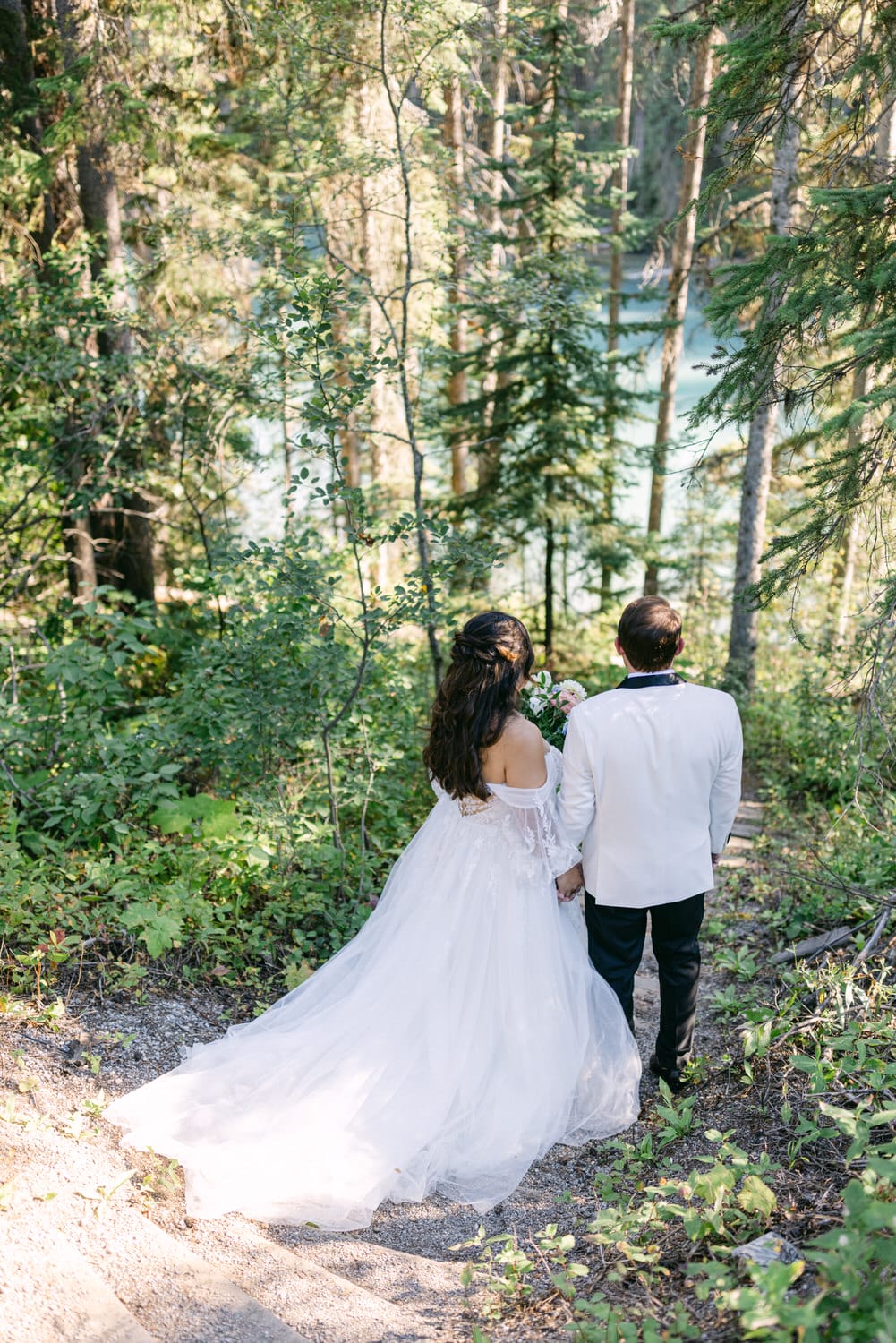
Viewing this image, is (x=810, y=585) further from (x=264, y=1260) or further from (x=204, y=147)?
(x=264, y=1260)

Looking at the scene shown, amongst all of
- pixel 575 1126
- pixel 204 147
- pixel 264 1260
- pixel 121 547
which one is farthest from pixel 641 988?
pixel 204 147

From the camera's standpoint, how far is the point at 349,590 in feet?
33.8

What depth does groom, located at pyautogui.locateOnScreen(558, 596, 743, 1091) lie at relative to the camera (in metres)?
3.17

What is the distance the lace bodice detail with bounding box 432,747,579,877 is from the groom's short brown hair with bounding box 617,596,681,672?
21.2 inches

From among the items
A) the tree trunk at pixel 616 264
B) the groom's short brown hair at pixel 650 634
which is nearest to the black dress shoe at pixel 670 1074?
the groom's short brown hair at pixel 650 634

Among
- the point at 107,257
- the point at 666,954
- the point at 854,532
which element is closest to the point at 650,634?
the point at 666,954

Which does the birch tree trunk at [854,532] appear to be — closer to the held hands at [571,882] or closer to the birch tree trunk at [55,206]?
the held hands at [571,882]

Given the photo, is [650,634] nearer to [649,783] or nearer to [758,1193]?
[649,783]

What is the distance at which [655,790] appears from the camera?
10.5ft

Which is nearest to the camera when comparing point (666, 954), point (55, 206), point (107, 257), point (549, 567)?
point (666, 954)

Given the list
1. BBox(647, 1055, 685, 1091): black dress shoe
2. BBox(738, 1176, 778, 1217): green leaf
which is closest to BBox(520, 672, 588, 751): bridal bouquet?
BBox(647, 1055, 685, 1091): black dress shoe

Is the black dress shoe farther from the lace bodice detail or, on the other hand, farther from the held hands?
the lace bodice detail

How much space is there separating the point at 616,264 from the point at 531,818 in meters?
13.0

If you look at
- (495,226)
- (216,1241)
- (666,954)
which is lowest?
(216,1241)
